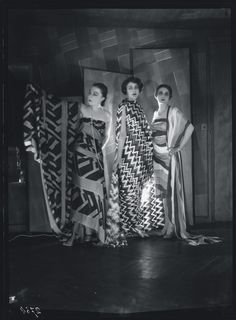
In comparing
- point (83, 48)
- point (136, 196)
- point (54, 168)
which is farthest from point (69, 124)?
point (136, 196)

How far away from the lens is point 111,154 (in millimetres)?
3117

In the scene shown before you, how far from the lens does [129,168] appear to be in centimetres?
304

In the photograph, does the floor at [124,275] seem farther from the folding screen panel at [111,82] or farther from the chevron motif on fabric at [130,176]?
the folding screen panel at [111,82]

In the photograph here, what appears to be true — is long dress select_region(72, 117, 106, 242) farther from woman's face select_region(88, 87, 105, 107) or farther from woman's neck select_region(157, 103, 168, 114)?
woman's neck select_region(157, 103, 168, 114)

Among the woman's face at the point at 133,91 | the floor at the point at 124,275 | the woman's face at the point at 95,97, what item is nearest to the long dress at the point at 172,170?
the floor at the point at 124,275

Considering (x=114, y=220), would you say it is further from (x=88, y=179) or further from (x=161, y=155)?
(x=161, y=155)

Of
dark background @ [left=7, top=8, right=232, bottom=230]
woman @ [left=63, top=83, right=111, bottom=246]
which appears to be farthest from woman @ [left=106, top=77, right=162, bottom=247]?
dark background @ [left=7, top=8, right=232, bottom=230]

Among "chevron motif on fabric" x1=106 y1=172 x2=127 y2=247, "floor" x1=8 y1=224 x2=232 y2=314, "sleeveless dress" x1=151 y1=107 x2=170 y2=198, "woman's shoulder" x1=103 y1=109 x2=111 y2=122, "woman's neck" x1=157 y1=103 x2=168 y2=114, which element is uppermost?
"woman's neck" x1=157 y1=103 x2=168 y2=114

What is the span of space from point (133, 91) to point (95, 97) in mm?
322

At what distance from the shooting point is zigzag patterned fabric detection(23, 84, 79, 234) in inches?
114

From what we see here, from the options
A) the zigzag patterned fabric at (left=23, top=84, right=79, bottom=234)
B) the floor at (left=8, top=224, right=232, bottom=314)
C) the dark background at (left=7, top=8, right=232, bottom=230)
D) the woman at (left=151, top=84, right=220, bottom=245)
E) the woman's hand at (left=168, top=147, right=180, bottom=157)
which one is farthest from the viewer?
the woman's hand at (left=168, top=147, right=180, bottom=157)

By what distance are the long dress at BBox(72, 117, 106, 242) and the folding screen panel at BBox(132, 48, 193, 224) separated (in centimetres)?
46

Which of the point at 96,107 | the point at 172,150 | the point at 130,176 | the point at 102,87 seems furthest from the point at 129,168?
the point at 102,87

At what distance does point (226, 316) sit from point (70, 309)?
961mm
